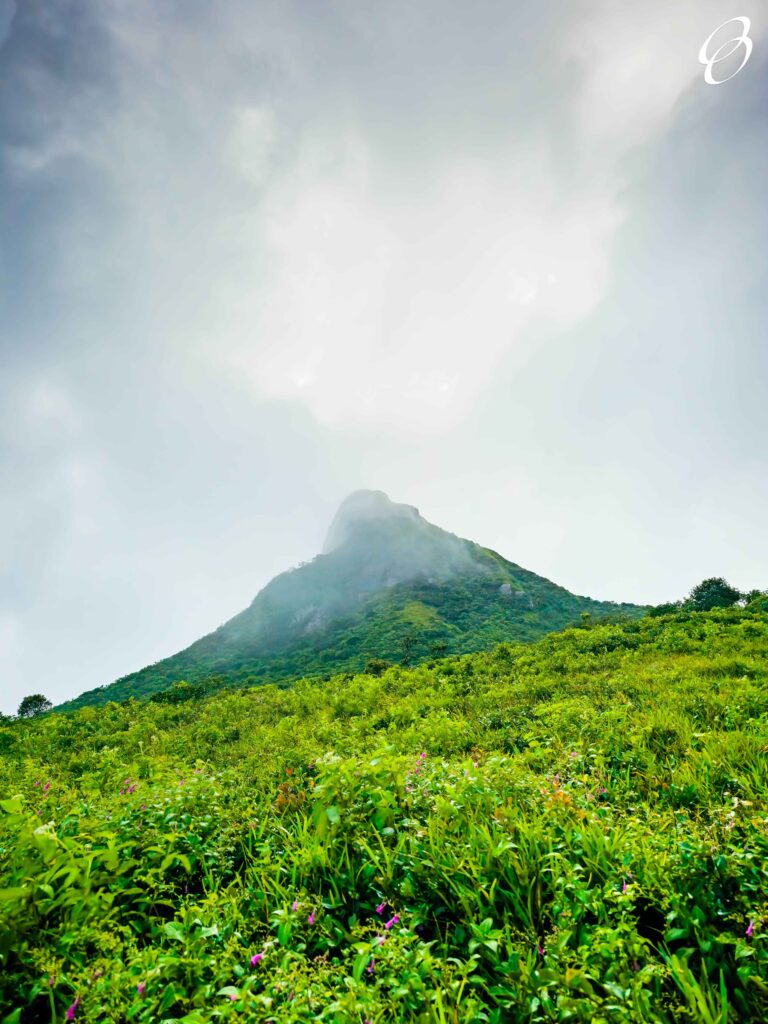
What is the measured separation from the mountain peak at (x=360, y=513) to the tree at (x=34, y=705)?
77459 mm

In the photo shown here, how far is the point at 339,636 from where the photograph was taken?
59.9 metres

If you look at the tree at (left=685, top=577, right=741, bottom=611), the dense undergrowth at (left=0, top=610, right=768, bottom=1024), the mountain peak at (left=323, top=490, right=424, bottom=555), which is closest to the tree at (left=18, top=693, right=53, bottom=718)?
the dense undergrowth at (left=0, top=610, right=768, bottom=1024)

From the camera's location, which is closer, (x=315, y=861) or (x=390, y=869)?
(x=390, y=869)

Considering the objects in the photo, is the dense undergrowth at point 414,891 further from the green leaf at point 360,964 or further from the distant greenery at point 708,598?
the distant greenery at point 708,598

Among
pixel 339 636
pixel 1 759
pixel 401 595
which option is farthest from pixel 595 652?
pixel 401 595

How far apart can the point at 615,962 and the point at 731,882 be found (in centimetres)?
111

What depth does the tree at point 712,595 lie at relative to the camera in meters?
34.3

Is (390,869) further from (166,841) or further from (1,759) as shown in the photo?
(1,759)

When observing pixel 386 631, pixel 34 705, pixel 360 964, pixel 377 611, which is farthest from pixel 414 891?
pixel 377 611

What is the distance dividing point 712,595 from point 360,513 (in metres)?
101

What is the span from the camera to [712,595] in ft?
122

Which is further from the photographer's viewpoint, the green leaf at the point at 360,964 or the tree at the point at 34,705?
the tree at the point at 34,705

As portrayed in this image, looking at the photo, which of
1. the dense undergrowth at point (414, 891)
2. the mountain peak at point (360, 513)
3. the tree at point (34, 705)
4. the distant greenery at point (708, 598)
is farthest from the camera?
the mountain peak at point (360, 513)

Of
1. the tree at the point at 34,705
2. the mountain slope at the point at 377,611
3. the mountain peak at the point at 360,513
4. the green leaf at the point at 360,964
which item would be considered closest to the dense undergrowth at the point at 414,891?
the green leaf at the point at 360,964
